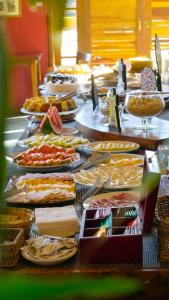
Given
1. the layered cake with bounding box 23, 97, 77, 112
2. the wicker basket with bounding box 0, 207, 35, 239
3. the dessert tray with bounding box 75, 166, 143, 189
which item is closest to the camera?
the wicker basket with bounding box 0, 207, 35, 239

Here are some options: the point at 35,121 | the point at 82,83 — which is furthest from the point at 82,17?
the point at 35,121

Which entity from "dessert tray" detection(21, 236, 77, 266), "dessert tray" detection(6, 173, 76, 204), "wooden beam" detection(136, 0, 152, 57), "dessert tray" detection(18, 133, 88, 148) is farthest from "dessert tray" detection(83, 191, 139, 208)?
"wooden beam" detection(136, 0, 152, 57)

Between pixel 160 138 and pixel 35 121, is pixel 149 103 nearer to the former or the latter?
pixel 160 138

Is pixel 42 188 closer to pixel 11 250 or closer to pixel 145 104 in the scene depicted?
pixel 11 250

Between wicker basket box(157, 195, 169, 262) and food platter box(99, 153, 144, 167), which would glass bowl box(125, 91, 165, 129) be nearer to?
food platter box(99, 153, 144, 167)

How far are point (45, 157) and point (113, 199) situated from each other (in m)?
0.67

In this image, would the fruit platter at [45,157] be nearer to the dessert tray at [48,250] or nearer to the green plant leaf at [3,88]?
the dessert tray at [48,250]

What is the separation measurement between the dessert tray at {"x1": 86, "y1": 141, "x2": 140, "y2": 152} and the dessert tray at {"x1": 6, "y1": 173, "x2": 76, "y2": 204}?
0.52 m

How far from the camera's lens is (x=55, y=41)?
0.47 ft

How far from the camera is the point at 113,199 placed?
1.96 meters

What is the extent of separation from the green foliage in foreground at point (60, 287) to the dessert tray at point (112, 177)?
77.3 inches

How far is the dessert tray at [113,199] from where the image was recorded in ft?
6.21

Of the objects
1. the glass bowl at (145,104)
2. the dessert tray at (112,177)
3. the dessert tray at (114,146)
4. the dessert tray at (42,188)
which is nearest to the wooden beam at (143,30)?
the glass bowl at (145,104)

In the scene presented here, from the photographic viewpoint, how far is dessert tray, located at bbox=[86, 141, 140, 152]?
2.74 m
